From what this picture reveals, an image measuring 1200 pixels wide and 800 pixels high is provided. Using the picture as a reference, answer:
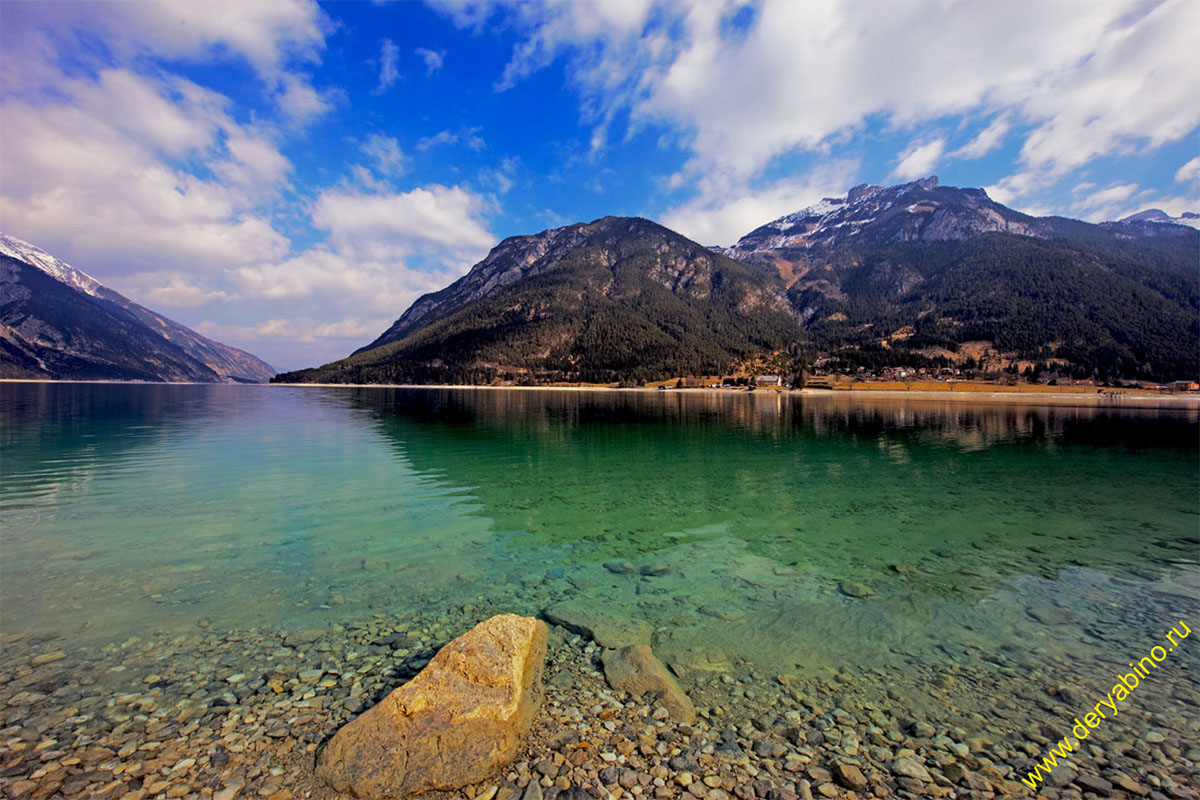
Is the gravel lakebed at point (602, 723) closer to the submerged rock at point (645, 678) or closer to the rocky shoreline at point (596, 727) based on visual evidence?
the rocky shoreline at point (596, 727)

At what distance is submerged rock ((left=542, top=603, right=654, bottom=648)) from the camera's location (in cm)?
936

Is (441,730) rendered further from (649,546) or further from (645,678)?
(649,546)

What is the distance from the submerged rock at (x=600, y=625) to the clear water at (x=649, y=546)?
433 millimetres

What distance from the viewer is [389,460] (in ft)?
103

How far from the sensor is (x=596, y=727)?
262 inches

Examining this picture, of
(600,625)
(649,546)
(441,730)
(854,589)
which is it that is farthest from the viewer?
(649,546)

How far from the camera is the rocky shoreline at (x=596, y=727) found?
218 inches

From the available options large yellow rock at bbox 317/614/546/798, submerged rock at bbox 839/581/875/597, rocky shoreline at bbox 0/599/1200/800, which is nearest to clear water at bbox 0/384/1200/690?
submerged rock at bbox 839/581/875/597

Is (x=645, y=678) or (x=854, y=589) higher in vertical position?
(x=645, y=678)

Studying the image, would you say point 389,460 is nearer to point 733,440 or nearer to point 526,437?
point 526,437

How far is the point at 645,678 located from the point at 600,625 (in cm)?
224

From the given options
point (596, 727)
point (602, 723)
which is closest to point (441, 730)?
point (596, 727)

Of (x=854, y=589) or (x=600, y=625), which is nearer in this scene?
(x=600, y=625)

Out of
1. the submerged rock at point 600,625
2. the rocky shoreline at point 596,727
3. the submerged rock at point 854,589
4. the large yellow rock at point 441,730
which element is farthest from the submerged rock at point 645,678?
the submerged rock at point 854,589
